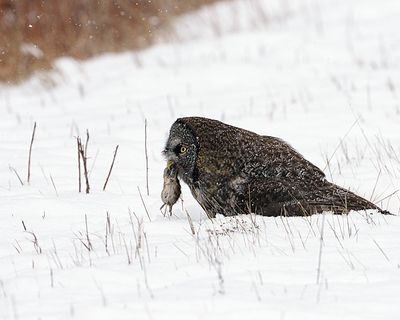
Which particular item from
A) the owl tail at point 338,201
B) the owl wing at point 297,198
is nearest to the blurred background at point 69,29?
the owl wing at point 297,198

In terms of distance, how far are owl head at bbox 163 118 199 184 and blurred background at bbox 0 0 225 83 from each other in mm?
8788

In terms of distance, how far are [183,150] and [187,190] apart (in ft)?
4.32

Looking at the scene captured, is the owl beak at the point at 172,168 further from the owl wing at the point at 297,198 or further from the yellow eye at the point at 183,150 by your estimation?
the owl wing at the point at 297,198

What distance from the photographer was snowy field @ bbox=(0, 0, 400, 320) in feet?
14.1

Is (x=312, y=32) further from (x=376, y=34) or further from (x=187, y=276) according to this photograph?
(x=187, y=276)

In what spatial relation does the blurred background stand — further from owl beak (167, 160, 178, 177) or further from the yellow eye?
the yellow eye

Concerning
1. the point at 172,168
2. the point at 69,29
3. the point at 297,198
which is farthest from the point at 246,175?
the point at 69,29

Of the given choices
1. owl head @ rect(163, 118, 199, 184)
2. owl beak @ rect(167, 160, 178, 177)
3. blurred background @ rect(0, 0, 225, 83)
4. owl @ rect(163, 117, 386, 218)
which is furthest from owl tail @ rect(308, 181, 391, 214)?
blurred background @ rect(0, 0, 225, 83)

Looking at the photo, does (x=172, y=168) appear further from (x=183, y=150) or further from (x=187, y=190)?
(x=187, y=190)

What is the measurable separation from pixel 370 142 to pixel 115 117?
3.79m

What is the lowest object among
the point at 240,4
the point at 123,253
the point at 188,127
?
the point at 123,253

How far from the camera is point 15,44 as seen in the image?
14656 millimetres

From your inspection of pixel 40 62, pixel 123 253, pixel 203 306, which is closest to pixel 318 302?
pixel 203 306

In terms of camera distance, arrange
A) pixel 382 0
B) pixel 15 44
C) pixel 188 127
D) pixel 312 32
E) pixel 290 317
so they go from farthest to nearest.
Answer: pixel 382 0, pixel 312 32, pixel 15 44, pixel 188 127, pixel 290 317
